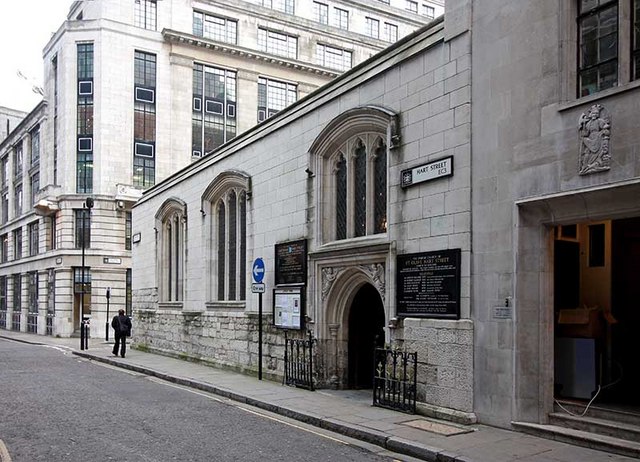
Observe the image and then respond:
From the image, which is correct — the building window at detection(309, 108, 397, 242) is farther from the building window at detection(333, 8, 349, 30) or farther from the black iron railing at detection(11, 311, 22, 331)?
the black iron railing at detection(11, 311, 22, 331)

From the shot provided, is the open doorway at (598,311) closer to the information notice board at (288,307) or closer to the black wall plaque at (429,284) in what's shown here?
the black wall plaque at (429,284)

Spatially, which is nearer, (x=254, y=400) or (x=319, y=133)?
(x=254, y=400)

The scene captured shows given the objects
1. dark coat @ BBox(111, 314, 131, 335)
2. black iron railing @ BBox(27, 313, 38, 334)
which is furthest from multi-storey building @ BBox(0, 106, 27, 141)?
dark coat @ BBox(111, 314, 131, 335)

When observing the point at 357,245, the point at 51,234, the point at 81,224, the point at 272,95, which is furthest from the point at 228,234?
the point at 272,95

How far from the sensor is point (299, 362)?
14211mm

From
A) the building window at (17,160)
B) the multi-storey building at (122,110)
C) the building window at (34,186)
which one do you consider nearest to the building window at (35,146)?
the multi-storey building at (122,110)

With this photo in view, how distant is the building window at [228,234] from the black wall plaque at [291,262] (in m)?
2.59

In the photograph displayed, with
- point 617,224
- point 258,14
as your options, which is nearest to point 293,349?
point 617,224

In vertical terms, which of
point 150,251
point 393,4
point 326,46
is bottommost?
point 150,251

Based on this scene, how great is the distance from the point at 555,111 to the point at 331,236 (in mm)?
6283

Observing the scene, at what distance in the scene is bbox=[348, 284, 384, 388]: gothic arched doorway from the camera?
13914mm

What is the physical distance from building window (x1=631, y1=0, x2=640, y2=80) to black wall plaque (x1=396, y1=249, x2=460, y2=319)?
3556 millimetres

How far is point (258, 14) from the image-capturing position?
150 ft

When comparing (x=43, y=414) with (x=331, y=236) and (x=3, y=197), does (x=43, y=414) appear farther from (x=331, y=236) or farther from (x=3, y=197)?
(x=3, y=197)
